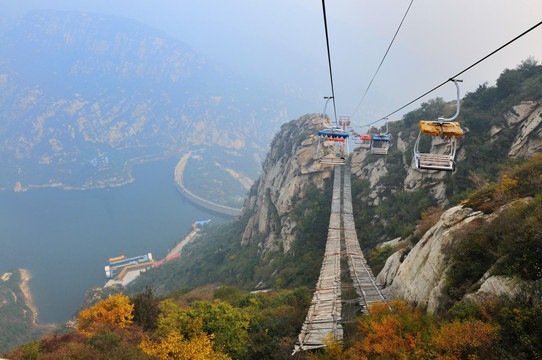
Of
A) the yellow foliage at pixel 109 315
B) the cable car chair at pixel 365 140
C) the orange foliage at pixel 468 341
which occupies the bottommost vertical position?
the yellow foliage at pixel 109 315

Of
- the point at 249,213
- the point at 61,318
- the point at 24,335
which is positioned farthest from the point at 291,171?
the point at 61,318

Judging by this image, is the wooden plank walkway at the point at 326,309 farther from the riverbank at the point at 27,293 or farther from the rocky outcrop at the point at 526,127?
the riverbank at the point at 27,293

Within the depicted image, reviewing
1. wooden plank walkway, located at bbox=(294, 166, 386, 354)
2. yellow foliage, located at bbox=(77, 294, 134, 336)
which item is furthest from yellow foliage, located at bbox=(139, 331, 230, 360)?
yellow foliage, located at bbox=(77, 294, 134, 336)

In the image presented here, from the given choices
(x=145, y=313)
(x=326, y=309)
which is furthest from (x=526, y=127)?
(x=145, y=313)

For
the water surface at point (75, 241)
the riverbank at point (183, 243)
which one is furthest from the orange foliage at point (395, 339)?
the riverbank at point (183, 243)

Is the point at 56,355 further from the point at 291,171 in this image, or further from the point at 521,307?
the point at 291,171

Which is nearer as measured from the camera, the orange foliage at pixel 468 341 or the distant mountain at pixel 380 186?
the orange foliage at pixel 468 341

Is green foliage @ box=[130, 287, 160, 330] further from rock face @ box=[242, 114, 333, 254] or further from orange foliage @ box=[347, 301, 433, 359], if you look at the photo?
rock face @ box=[242, 114, 333, 254]
